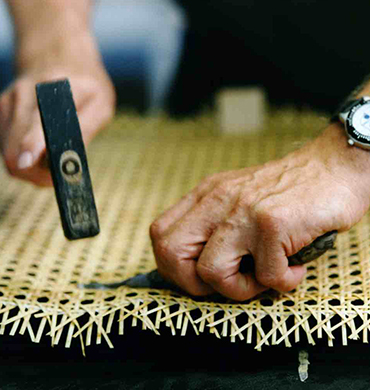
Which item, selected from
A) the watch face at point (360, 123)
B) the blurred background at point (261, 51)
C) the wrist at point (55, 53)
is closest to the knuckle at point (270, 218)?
the watch face at point (360, 123)

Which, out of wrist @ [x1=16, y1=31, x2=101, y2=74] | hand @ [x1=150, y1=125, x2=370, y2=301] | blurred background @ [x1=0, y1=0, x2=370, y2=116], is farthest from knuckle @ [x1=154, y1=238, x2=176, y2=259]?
blurred background @ [x1=0, y1=0, x2=370, y2=116]

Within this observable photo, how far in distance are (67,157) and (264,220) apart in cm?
17

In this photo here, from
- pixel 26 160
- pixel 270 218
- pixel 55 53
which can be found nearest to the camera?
pixel 270 218

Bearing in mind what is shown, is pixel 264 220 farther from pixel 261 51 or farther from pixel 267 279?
pixel 261 51

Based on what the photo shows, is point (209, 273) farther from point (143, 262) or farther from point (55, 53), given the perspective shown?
point (55, 53)

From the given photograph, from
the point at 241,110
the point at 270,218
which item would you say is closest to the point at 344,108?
the point at 270,218

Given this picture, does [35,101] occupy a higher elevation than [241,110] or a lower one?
higher

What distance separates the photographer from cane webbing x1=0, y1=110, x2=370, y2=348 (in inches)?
19.3

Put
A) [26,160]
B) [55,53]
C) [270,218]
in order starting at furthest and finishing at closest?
[55,53], [26,160], [270,218]


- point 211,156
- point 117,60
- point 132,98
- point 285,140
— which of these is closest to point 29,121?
point 211,156

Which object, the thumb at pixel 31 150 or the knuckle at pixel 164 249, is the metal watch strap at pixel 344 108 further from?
the thumb at pixel 31 150

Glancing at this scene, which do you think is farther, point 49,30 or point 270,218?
point 49,30

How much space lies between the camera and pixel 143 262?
2.10ft

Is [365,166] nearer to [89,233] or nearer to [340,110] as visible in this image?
[340,110]
